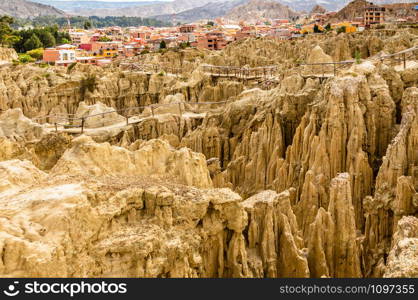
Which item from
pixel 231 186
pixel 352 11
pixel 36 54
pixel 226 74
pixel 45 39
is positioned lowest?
pixel 231 186

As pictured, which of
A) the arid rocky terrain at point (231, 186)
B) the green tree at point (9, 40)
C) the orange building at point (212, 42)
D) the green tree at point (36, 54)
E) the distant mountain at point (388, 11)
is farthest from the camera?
the distant mountain at point (388, 11)

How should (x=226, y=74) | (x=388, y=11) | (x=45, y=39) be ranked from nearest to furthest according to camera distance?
(x=226, y=74) → (x=45, y=39) → (x=388, y=11)

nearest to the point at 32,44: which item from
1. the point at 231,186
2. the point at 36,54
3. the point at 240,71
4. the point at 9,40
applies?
the point at 9,40

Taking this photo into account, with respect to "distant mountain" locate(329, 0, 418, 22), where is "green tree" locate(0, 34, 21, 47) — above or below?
below

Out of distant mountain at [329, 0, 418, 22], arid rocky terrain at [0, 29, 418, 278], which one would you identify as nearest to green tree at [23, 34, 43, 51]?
arid rocky terrain at [0, 29, 418, 278]

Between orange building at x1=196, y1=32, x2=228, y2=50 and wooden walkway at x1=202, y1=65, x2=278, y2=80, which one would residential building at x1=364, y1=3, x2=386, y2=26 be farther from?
wooden walkway at x1=202, y1=65, x2=278, y2=80

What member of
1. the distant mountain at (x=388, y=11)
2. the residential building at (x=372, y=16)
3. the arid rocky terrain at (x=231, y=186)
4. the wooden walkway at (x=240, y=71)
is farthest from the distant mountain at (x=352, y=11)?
the arid rocky terrain at (x=231, y=186)

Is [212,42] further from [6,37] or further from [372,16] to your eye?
[6,37]

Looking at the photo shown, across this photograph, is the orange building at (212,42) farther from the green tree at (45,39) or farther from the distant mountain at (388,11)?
the distant mountain at (388,11)

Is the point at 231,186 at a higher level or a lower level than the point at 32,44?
lower
